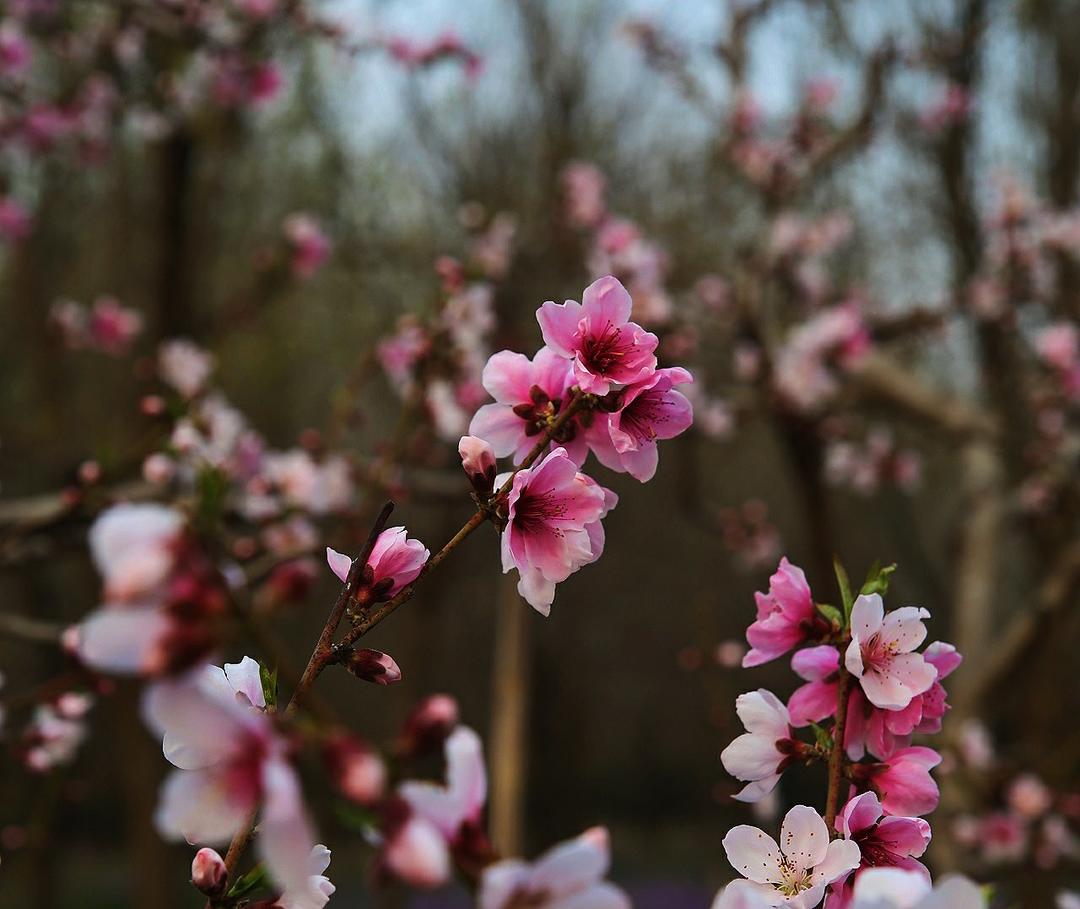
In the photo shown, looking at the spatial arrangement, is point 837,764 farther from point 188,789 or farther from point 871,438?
point 871,438

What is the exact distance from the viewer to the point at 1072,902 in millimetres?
1048

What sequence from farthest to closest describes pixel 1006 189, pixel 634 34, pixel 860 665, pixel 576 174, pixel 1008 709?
pixel 1008 709 < pixel 576 174 < pixel 634 34 < pixel 1006 189 < pixel 860 665

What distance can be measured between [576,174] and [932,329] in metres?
2.27

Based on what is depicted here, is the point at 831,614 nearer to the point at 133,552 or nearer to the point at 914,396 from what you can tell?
the point at 133,552

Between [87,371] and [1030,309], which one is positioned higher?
[87,371]

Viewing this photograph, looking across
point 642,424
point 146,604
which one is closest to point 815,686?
point 642,424

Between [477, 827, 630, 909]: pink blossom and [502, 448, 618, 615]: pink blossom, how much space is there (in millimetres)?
337

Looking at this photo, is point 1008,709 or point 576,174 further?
point 1008,709

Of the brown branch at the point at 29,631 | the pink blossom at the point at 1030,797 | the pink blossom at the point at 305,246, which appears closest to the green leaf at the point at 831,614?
the brown branch at the point at 29,631

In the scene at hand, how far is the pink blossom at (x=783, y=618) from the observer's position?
90cm

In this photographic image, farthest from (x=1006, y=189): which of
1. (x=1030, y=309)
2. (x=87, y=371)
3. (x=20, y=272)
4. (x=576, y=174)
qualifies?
(x=87, y=371)

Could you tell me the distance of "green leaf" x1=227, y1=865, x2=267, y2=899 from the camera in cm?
74

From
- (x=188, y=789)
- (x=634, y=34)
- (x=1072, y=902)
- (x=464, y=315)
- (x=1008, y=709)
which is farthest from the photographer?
(x=1008, y=709)

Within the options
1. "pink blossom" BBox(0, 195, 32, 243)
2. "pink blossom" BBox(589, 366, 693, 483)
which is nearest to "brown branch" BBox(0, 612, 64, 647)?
"pink blossom" BBox(589, 366, 693, 483)
